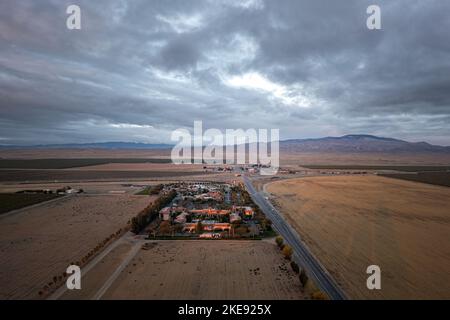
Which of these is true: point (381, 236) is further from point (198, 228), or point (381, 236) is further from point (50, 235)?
point (50, 235)

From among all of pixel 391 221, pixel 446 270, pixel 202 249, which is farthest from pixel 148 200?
pixel 446 270

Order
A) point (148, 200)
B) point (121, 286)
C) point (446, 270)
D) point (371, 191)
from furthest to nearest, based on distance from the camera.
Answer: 1. point (371, 191)
2. point (148, 200)
3. point (446, 270)
4. point (121, 286)

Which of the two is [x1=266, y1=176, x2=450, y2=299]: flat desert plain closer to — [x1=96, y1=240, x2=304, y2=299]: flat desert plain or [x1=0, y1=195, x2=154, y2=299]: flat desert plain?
[x1=96, y1=240, x2=304, y2=299]: flat desert plain

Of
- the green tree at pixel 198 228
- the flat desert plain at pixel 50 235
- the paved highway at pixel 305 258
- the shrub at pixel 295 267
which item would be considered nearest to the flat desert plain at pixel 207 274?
the shrub at pixel 295 267

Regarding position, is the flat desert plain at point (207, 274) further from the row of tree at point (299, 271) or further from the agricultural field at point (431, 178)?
the agricultural field at point (431, 178)

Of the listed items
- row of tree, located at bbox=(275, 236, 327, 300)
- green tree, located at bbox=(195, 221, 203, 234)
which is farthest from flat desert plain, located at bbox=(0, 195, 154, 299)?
row of tree, located at bbox=(275, 236, 327, 300)

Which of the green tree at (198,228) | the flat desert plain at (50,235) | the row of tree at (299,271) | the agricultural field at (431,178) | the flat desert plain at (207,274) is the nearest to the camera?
the row of tree at (299,271)
